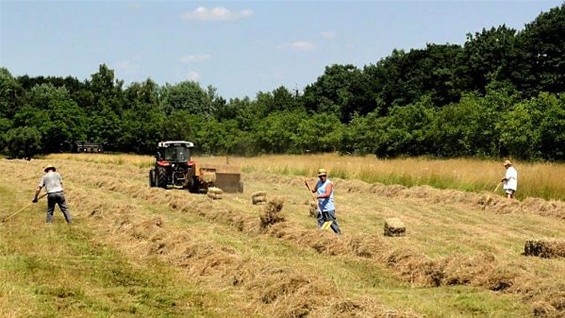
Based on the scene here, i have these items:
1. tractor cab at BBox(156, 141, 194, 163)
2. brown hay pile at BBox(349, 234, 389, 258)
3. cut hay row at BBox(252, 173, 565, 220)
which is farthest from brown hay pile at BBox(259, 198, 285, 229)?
tractor cab at BBox(156, 141, 194, 163)

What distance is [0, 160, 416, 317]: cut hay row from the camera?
891cm

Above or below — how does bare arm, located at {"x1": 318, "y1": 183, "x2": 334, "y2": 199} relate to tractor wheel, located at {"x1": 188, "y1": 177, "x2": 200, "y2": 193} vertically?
above

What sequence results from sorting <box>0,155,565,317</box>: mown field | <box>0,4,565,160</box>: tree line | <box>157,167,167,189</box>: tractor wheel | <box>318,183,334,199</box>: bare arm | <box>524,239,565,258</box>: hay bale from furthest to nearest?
<box>0,4,565,160</box>: tree line, <box>157,167,167,189</box>: tractor wheel, <box>318,183,334,199</box>: bare arm, <box>524,239,565,258</box>: hay bale, <box>0,155,565,317</box>: mown field

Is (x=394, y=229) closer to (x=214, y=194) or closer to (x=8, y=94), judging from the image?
(x=214, y=194)

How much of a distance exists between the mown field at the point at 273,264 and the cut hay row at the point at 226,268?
1.1 inches

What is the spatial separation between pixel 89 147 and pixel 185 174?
58.1 m

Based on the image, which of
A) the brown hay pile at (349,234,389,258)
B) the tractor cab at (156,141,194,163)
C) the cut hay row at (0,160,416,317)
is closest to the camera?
the cut hay row at (0,160,416,317)

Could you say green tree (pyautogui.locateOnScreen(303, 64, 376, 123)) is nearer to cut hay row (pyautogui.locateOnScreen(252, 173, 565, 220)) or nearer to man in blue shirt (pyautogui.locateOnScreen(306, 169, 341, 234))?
cut hay row (pyautogui.locateOnScreen(252, 173, 565, 220))

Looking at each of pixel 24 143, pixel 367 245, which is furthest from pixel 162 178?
pixel 24 143

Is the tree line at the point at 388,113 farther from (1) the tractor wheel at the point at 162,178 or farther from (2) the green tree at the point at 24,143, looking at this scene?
(1) the tractor wheel at the point at 162,178

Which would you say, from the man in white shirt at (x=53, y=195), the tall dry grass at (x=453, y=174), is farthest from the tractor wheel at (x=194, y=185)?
the man in white shirt at (x=53, y=195)

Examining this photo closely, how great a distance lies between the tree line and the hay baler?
15.9m

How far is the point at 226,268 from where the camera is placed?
Answer: 11.6 metres

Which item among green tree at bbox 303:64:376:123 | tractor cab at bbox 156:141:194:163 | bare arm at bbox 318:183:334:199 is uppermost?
green tree at bbox 303:64:376:123
